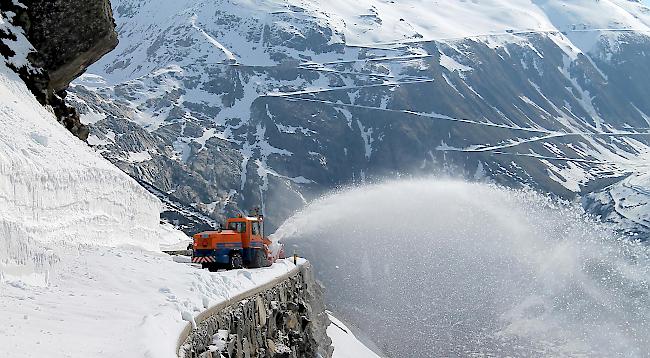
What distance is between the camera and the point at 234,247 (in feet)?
91.6

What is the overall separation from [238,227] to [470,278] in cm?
6500

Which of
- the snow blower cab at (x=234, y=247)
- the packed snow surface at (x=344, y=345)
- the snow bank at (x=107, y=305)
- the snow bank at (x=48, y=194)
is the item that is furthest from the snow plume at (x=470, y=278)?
→ the snow bank at (x=107, y=305)

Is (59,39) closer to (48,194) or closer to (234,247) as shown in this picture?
(234,247)

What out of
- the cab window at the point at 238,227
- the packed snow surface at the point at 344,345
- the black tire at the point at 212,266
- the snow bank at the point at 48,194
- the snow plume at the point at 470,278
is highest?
the snow bank at the point at 48,194

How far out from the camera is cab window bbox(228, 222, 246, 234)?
28.8m

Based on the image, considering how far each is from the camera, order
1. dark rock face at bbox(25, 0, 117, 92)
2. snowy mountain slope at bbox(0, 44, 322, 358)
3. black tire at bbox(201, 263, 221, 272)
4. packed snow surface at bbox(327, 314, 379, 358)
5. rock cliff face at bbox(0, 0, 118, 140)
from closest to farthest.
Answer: snowy mountain slope at bbox(0, 44, 322, 358)
black tire at bbox(201, 263, 221, 272)
rock cliff face at bbox(0, 0, 118, 140)
dark rock face at bbox(25, 0, 117, 92)
packed snow surface at bbox(327, 314, 379, 358)

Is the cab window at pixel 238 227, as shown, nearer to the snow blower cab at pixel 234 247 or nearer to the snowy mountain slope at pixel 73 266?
the snow blower cab at pixel 234 247

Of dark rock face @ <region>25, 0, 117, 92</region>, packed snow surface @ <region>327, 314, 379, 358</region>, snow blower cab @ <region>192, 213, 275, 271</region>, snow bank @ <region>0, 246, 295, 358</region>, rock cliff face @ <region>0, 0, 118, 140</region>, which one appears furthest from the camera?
packed snow surface @ <region>327, 314, 379, 358</region>

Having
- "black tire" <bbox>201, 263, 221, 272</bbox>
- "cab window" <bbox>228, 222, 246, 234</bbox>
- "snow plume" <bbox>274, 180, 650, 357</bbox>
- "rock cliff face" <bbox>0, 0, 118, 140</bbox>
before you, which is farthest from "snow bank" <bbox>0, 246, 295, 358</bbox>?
"snow plume" <bbox>274, 180, 650, 357</bbox>

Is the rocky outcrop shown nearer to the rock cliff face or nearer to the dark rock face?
the rock cliff face

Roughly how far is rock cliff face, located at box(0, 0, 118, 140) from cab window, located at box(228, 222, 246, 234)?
8.07 m

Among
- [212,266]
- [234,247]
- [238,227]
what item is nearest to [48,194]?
[212,266]

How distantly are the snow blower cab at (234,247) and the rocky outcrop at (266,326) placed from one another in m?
1.88

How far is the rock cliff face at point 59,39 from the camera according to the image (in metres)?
27.0
